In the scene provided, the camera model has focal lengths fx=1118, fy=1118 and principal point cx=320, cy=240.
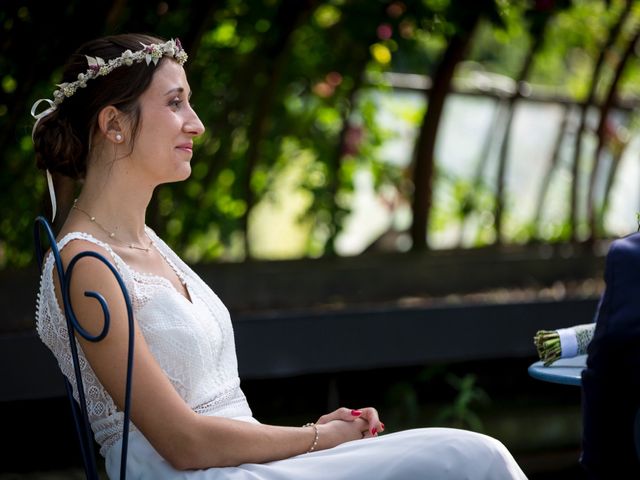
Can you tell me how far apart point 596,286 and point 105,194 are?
172 inches

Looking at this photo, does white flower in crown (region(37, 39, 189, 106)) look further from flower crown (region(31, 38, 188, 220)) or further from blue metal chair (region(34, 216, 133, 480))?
blue metal chair (region(34, 216, 133, 480))

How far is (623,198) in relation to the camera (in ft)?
21.7

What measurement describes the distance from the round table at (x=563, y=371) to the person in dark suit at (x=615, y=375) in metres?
0.32

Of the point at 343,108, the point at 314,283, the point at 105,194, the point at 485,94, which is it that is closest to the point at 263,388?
the point at 314,283

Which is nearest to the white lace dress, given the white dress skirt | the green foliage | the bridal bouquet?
the white dress skirt

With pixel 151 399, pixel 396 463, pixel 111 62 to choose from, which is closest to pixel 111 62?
pixel 111 62

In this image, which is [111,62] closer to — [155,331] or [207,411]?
[155,331]

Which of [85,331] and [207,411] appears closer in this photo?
[85,331]

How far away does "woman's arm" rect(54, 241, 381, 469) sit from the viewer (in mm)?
1932

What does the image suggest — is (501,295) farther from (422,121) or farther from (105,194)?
(105,194)

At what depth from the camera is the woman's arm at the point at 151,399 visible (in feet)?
6.34

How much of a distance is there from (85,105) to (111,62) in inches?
3.9

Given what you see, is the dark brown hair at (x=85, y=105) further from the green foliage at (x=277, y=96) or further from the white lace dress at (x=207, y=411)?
the green foliage at (x=277, y=96)

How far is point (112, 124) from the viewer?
2164 millimetres
